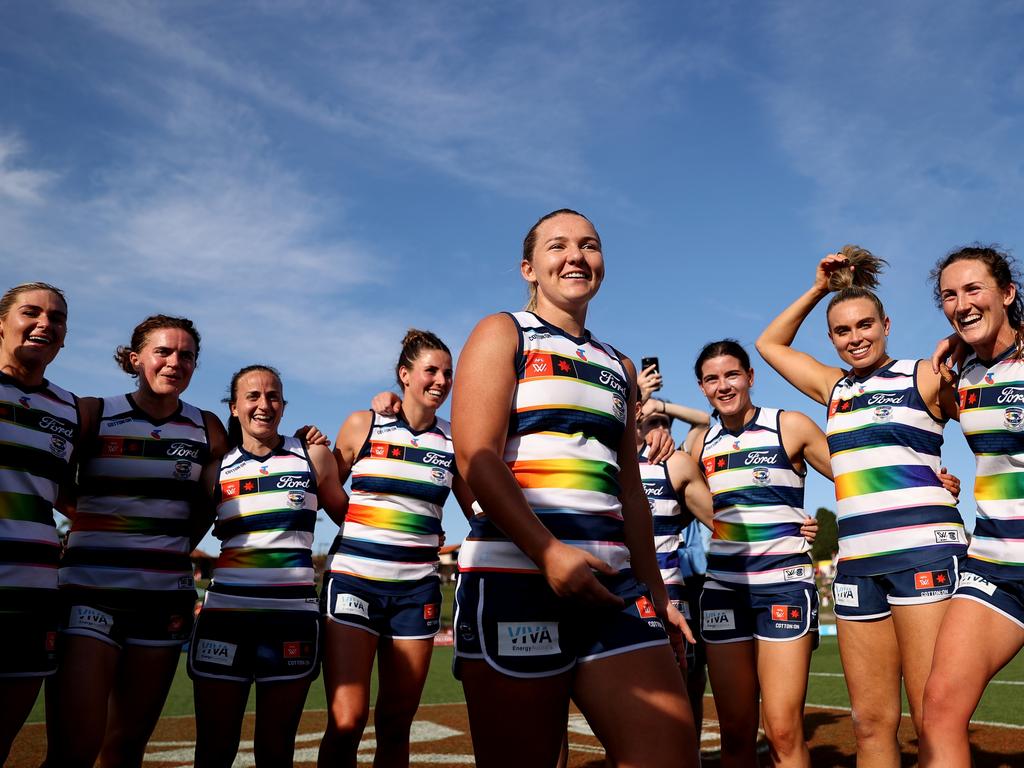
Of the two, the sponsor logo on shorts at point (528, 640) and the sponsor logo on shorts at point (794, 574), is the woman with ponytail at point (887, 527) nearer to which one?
the sponsor logo on shorts at point (794, 574)

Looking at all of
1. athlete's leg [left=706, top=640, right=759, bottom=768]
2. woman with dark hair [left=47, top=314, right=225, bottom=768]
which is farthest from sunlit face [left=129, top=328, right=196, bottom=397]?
athlete's leg [left=706, top=640, right=759, bottom=768]

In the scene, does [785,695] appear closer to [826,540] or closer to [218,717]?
[218,717]

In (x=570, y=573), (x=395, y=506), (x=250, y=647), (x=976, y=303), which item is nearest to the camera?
(x=570, y=573)

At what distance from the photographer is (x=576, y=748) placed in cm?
874

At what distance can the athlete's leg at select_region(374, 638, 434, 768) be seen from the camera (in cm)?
555

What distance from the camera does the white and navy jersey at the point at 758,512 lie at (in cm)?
590

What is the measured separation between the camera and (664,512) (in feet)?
23.5

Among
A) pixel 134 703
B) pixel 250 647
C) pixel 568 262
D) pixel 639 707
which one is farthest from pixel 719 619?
pixel 134 703

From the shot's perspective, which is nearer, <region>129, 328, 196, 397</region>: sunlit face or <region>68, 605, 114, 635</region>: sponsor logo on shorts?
<region>68, 605, 114, 635</region>: sponsor logo on shorts

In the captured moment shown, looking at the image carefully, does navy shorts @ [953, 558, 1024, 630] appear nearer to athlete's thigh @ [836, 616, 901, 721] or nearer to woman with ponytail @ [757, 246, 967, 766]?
woman with ponytail @ [757, 246, 967, 766]

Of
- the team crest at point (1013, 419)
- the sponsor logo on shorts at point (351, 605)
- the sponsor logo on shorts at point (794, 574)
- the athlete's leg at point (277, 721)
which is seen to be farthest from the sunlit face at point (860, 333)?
the athlete's leg at point (277, 721)

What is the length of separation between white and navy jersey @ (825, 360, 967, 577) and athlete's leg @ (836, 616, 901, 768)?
0.37 m

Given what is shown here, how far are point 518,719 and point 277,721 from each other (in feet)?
9.63

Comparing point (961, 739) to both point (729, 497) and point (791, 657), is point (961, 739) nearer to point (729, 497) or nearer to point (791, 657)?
point (791, 657)
